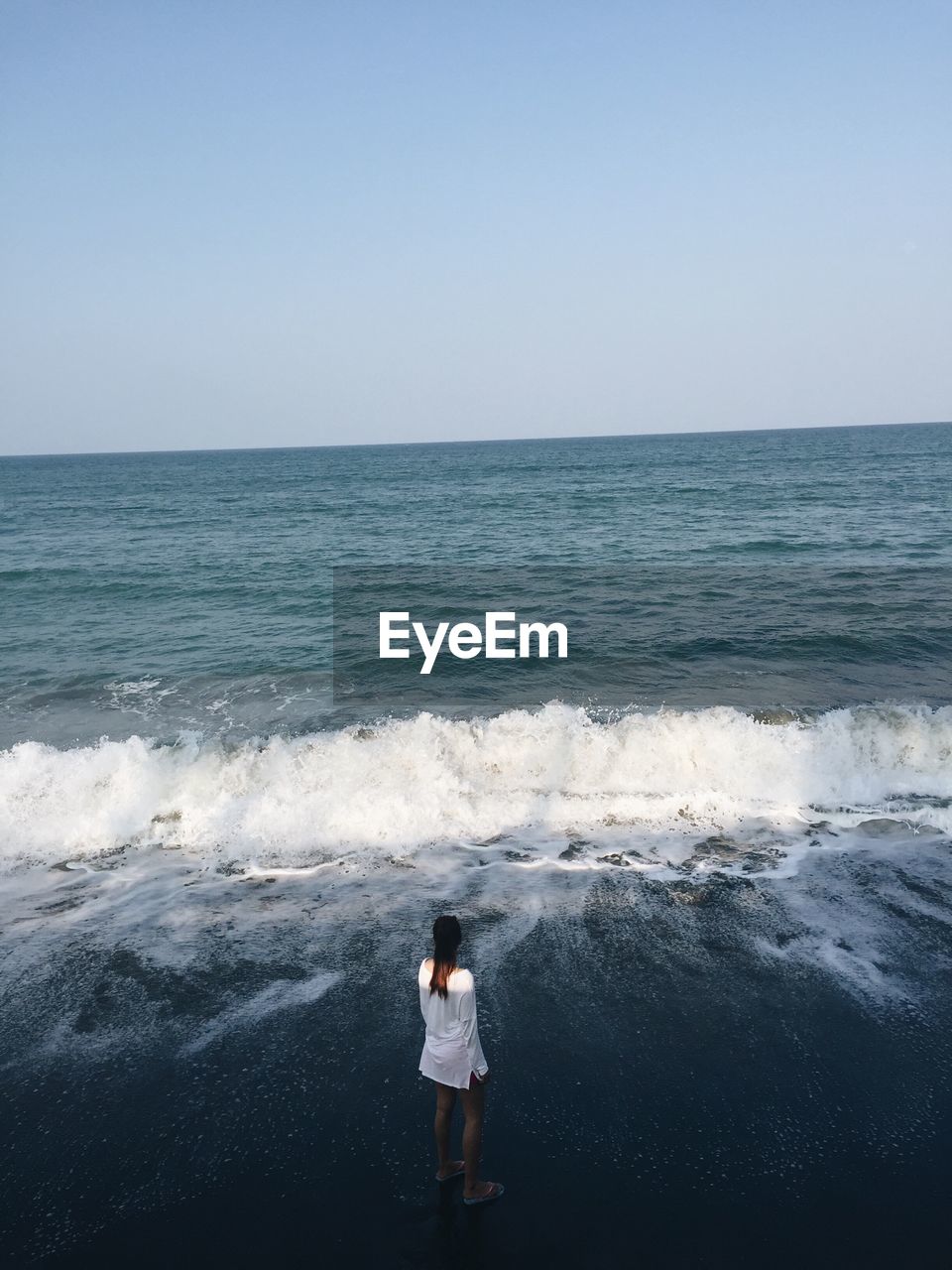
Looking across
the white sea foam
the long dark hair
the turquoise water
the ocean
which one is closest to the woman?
the long dark hair

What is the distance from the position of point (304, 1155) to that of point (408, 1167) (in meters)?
0.82

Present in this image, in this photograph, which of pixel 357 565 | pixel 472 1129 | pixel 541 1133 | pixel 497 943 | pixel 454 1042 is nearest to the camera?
pixel 454 1042

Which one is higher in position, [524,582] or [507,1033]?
[524,582]

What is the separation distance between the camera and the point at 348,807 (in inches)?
466

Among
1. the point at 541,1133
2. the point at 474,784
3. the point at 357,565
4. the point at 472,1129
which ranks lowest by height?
the point at 541,1133

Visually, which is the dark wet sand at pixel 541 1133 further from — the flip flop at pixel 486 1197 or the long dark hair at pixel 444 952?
the long dark hair at pixel 444 952

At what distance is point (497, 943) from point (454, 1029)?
11.2ft

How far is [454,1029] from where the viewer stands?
5293mm

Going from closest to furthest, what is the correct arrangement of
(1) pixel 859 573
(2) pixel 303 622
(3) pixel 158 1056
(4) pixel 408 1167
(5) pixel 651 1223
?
(5) pixel 651 1223 < (4) pixel 408 1167 < (3) pixel 158 1056 < (2) pixel 303 622 < (1) pixel 859 573

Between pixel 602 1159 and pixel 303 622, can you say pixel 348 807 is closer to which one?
pixel 602 1159

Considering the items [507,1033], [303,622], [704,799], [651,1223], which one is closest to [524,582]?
[303,622]

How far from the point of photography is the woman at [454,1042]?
5.21 metres

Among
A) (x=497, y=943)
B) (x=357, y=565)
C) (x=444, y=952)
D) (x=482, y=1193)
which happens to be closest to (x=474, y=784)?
(x=497, y=943)

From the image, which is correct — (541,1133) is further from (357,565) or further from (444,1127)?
(357,565)
